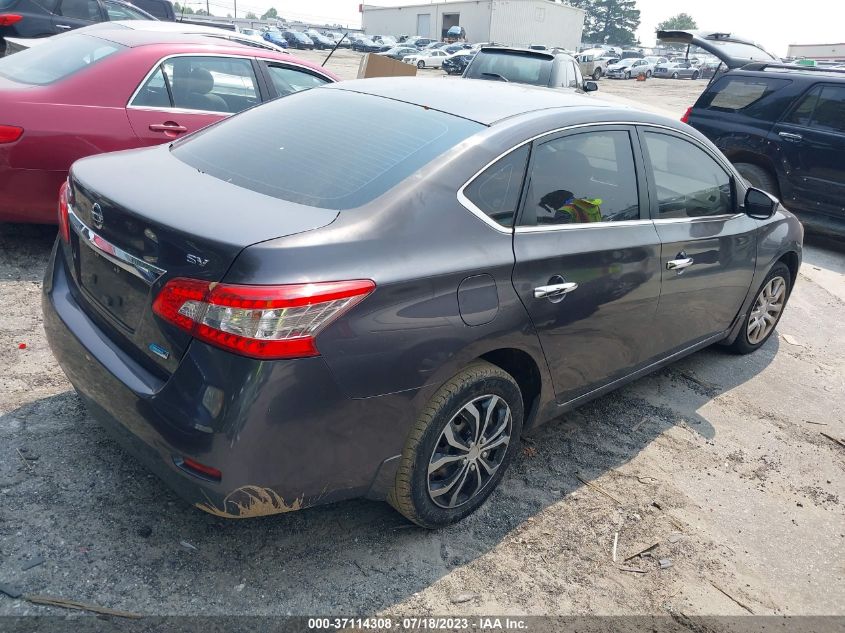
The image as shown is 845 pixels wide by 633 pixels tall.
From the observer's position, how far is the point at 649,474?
11.5 ft

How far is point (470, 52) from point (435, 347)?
148ft

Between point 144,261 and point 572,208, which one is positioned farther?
point 572,208

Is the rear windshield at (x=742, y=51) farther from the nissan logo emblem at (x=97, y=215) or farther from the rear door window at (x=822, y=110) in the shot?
the nissan logo emblem at (x=97, y=215)

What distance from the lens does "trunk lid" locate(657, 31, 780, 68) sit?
8.77 metres

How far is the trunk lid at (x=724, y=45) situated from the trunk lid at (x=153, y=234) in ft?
25.3

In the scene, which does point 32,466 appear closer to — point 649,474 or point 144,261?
point 144,261

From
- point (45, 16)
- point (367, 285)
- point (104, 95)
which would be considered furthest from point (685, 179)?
point (45, 16)

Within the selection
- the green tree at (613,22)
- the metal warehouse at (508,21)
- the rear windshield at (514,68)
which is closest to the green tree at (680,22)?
the green tree at (613,22)

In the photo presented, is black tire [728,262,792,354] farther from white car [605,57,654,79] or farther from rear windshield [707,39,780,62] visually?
white car [605,57,654,79]

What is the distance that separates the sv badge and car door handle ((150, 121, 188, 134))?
10.8 ft

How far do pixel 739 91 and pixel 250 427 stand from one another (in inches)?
333

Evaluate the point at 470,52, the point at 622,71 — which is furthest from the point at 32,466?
the point at 622,71

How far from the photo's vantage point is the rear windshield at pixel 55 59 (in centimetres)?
496

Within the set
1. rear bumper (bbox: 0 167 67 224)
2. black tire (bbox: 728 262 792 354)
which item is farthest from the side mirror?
rear bumper (bbox: 0 167 67 224)
